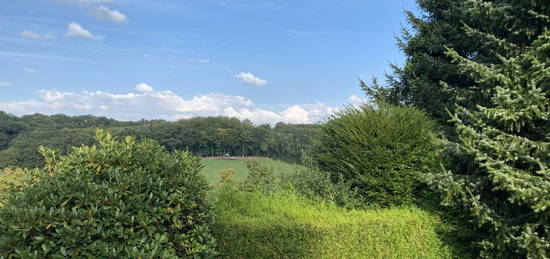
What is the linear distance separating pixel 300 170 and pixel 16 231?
423 centimetres

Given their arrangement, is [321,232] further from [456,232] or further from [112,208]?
[112,208]

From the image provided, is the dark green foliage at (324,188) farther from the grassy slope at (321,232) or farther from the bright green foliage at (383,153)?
the grassy slope at (321,232)

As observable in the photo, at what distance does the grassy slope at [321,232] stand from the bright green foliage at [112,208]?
81cm

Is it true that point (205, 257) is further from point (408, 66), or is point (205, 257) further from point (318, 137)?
point (408, 66)

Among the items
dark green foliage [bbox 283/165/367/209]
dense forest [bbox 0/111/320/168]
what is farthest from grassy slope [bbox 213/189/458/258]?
dense forest [bbox 0/111/320/168]

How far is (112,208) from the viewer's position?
107 inches

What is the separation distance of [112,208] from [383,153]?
3995 millimetres

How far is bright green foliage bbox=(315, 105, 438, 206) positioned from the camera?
203 inches

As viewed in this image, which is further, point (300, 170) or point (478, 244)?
point (300, 170)

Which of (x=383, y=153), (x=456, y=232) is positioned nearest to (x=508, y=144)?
(x=456, y=232)

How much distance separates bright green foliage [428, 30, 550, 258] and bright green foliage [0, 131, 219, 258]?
3308 millimetres

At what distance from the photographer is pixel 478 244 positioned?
429 centimetres

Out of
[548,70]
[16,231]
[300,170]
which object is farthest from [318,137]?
[16,231]

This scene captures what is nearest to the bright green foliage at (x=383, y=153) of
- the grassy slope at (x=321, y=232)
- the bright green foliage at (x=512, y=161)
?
the grassy slope at (x=321, y=232)
